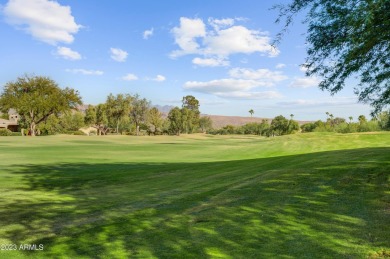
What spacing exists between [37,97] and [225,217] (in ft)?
278

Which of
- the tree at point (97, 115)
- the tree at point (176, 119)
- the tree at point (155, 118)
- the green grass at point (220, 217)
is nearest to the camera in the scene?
the green grass at point (220, 217)

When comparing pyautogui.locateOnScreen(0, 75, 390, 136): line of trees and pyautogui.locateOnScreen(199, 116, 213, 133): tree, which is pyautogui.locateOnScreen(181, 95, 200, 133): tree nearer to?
pyautogui.locateOnScreen(0, 75, 390, 136): line of trees

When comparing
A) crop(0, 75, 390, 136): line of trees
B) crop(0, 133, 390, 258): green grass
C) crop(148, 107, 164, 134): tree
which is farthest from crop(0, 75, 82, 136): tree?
crop(0, 133, 390, 258): green grass

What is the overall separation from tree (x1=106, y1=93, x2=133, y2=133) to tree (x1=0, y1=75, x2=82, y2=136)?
78.6 feet

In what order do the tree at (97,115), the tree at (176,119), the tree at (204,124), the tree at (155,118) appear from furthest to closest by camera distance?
1. the tree at (204,124)
2. the tree at (176,119)
3. the tree at (155,118)
4. the tree at (97,115)

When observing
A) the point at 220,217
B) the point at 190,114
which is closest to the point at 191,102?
the point at 190,114

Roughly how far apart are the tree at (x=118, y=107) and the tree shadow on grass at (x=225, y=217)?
98526mm

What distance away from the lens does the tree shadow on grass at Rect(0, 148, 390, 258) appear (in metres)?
7.26

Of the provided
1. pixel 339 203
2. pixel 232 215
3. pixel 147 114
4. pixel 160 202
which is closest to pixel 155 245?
pixel 232 215

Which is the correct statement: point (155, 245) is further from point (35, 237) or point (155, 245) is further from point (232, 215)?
point (35, 237)

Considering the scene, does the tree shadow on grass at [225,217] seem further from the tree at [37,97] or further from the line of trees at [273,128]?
the line of trees at [273,128]

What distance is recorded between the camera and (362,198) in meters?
9.70

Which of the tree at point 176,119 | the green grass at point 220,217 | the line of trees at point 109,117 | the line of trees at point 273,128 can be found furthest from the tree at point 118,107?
the green grass at point 220,217

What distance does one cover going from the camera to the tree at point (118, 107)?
11212 cm
